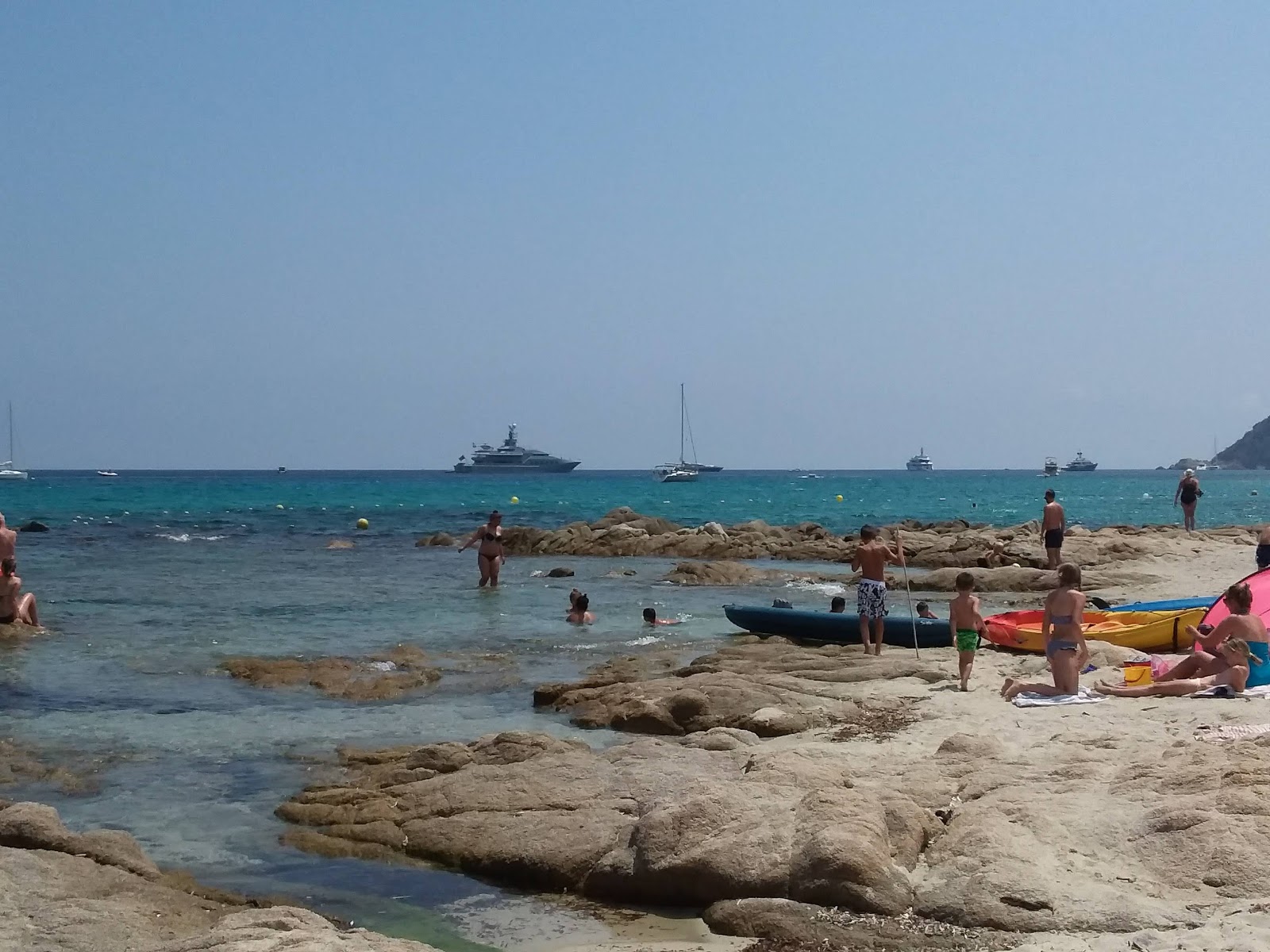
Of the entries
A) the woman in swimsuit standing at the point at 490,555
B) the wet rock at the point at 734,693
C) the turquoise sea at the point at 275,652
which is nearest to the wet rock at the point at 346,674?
the turquoise sea at the point at 275,652

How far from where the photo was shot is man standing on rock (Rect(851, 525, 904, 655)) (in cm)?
1469

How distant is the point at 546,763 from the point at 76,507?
6669cm

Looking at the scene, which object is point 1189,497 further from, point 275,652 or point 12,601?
point 12,601

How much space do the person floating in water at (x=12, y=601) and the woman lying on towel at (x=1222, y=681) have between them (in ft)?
51.4

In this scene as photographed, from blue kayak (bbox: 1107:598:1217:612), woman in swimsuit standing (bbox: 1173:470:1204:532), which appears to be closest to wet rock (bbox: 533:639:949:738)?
blue kayak (bbox: 1107:598:1217:612)

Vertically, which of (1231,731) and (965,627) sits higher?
(965,627)

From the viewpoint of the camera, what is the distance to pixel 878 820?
22.2ft

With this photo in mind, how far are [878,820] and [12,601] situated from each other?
51.3 ft

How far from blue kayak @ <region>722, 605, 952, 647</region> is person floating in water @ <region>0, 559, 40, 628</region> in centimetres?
1129

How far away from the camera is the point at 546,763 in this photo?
8.83 meters

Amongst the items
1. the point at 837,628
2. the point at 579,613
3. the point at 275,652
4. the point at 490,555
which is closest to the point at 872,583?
the point at 837,628

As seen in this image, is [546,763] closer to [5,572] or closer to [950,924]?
[950,924]

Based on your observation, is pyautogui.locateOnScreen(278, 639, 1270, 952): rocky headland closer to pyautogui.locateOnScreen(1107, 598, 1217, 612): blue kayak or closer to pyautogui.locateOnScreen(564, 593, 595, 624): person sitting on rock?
pyautogui.locateOnScreen(1107, 598, 1217, 612): blue kayak

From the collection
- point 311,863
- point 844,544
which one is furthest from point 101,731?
point 844,544
